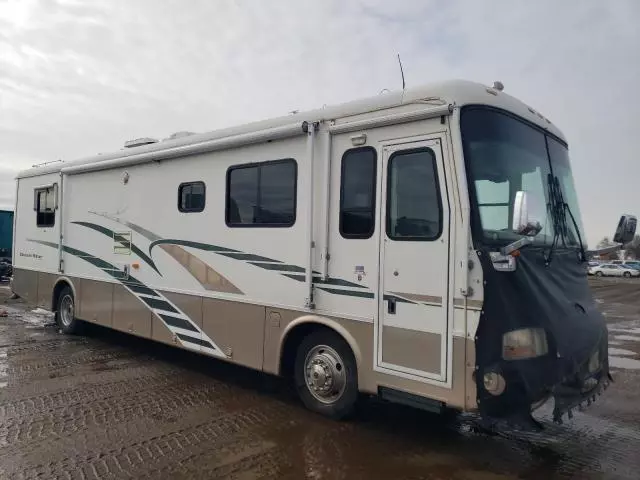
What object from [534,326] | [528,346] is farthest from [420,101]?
[528,346]

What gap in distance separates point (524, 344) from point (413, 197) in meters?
1.53

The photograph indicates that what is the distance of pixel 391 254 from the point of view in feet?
16.4

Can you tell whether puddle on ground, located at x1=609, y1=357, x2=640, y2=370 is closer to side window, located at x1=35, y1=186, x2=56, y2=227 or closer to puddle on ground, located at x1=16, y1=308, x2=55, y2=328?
side window, located at x1=35, y1=186, x2=56, y2=227

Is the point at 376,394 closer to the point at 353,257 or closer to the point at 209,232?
the point at 353,257

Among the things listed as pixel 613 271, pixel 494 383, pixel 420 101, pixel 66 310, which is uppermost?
pixel 420 101

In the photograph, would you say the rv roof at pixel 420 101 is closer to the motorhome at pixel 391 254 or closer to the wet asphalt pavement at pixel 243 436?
the motorhome at pixel 391 254

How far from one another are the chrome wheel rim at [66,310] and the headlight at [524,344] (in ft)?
26.1

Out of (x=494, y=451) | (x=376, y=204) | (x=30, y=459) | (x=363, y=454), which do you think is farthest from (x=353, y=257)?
(x=30, y=459)

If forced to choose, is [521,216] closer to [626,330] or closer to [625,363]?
[625,363]

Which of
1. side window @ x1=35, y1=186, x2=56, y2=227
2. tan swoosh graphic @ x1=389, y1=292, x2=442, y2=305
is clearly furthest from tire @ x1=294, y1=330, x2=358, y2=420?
side window @ x1=35, y1=186, x2=56, y2=227

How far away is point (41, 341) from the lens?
9352 millimetres

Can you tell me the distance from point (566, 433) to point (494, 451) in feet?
3.26

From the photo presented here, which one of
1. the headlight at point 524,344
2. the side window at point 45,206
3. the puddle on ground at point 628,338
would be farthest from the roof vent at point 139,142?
the puddle on ground at point 628,338

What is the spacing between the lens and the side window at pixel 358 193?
5.20 meters
